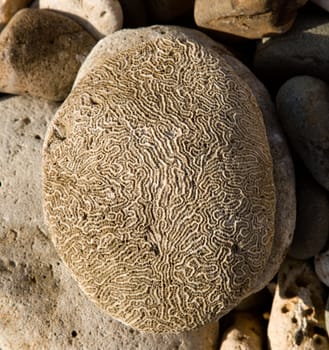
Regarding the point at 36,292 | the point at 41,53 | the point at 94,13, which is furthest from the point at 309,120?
the point at 36,292

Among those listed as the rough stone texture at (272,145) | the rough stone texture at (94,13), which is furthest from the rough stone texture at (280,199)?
the rough stone texture at (94,13)

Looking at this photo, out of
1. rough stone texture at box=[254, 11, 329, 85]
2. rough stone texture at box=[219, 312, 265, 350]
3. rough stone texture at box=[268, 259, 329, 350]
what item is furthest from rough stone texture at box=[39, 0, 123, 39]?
rough stone texture at box=[219, 312, 265, 350]

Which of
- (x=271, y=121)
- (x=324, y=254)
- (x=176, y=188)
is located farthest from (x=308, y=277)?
(x=176, y=188)

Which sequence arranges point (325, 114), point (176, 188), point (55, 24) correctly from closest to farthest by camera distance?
point (176, 188), point (325, 114), point (55, 24)

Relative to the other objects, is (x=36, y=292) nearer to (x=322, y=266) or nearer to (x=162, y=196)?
(x=162, y=196)

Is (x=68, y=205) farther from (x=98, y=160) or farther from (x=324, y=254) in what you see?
(x=324, y=254)

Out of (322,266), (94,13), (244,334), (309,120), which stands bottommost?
(244,334)
